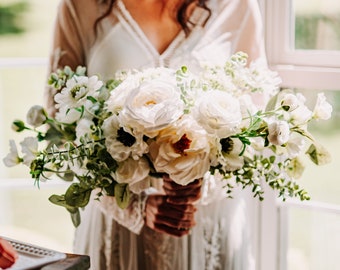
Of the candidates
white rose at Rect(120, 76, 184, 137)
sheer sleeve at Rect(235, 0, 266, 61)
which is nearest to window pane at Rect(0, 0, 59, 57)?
sheer sleeve at Rect(235, 0, 266, 61)

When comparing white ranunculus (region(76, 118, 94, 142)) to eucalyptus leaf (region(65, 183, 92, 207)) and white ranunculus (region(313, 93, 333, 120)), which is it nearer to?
eucalyptus leaf (region(65, 183, 92, 207))

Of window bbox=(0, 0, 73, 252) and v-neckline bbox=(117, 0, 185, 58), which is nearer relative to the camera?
v-neckline bbox=(117, 0, 185, 58)

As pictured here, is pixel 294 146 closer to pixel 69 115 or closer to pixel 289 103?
pixel 289 103

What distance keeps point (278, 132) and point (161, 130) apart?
0.22 metres

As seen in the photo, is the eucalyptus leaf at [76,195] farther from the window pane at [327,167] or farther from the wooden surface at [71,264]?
the window pane at [327,167]

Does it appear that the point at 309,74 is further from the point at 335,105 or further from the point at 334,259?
the point at 334,259

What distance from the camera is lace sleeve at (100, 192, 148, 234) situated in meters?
1.66

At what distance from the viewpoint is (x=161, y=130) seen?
4.50ft

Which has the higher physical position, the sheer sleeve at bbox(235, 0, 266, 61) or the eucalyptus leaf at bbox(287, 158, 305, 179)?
the sheer sleeve at bbox(235, 0, 266, 61)

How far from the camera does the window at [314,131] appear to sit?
1935 millimetres

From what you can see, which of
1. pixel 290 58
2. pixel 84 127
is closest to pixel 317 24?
pixel 290 58

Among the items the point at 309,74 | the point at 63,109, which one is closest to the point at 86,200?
the point at 63,109

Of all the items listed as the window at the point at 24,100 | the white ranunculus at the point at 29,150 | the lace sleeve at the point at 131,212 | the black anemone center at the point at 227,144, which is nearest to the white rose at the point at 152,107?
the black anemone center at the point at 227,144

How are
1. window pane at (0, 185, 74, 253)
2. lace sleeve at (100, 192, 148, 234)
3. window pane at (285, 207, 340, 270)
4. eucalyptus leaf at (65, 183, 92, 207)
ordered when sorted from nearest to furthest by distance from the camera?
eucalyptus leaf at (65, 183, 92, 207), lace sleeve at (100, 192, 148, 234), window pane at (285, 207, 340, 270), window pane at (0, 185, 74, 253)
